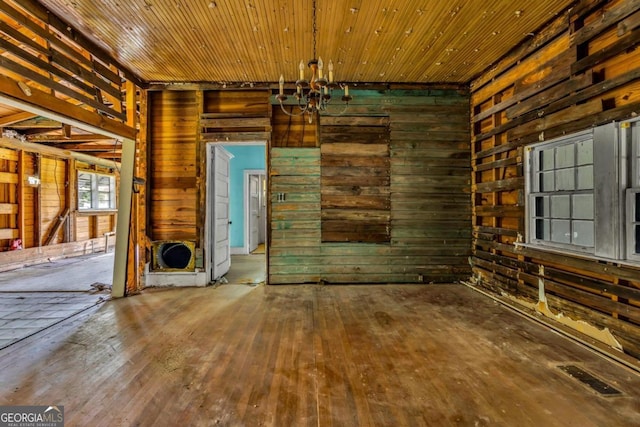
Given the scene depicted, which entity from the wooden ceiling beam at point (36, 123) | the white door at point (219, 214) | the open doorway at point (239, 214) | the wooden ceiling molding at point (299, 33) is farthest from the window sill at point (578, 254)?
the wooden ceiling beam at point (36, 123)

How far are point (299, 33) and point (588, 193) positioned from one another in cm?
347

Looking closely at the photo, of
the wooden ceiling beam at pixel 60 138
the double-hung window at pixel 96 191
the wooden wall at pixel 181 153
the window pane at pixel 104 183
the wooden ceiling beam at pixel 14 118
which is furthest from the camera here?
the window pane at pixel 104 183

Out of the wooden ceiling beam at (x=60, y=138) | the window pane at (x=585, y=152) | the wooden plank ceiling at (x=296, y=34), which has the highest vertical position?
the wooden plank ceiling at (x=296, y=34)

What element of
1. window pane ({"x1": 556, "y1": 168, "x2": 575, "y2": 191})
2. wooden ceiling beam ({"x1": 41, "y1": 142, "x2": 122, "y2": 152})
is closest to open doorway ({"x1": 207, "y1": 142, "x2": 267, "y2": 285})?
wooden ceiling beam ({"x1": 41, "y1": 142, "x2": 122, "y2": 152})

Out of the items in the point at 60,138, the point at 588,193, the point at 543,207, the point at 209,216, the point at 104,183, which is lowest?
the point at 209,216

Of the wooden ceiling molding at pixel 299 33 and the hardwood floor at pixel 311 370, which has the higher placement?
the wooden ceiling molding at pixel 299 33

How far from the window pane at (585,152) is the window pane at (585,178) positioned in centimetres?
6

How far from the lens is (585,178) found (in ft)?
9.52

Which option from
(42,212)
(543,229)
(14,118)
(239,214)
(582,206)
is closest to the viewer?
(582,206)

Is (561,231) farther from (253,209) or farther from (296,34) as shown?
(253,209)

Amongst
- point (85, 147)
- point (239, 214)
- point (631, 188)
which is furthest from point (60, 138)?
point (631, 188)

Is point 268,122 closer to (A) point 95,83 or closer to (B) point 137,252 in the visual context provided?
(A) point 95,83

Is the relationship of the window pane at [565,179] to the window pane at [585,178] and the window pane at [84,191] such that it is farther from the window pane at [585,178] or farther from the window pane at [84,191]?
the window pane at [84,191]

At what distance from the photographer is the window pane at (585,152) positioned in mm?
2838
